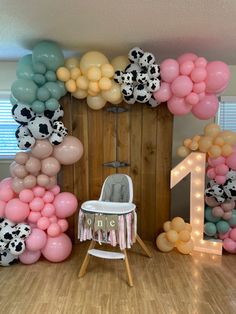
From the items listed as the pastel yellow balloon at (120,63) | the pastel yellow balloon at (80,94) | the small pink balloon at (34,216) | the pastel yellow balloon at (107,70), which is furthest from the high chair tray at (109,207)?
the pastel yellow balloon at (120,63)

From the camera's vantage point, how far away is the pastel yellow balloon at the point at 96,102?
288 centimetres

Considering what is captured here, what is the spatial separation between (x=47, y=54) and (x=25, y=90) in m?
0.39

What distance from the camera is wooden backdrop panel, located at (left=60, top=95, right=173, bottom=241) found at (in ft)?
10.4

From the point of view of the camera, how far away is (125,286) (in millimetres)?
2436

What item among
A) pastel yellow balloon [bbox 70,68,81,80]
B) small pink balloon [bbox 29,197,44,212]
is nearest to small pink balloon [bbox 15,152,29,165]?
small pink balloon [bbox 29,197,44,212]

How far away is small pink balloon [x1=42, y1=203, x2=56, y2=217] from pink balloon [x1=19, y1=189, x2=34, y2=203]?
167 millimetres

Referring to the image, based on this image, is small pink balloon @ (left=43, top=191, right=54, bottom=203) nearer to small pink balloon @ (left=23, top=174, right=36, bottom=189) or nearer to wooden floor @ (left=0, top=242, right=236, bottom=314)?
small pink balloon @ (left=23, top=174, right=36, bottom=189)

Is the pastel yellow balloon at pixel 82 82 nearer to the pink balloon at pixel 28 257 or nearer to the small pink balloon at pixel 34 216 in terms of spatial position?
the small pink balloon at pixel 34 216

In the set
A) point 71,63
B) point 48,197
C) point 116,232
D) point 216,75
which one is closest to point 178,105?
point 216,75

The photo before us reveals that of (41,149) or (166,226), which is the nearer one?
(41,149)

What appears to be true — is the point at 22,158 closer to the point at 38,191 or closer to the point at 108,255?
the point at 38,191

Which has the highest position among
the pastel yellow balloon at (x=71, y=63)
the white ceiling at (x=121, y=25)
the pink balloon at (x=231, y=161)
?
the white ceiling at (x=121, y=25)

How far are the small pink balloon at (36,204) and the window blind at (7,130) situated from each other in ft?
3.96

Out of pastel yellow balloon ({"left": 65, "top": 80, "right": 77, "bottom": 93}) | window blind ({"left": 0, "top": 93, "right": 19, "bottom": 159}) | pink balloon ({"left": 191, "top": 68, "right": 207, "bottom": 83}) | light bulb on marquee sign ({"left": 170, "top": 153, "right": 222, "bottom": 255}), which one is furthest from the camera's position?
window blind ({"left": 0, "top": 93, "right": 19, "bottom": 159})
